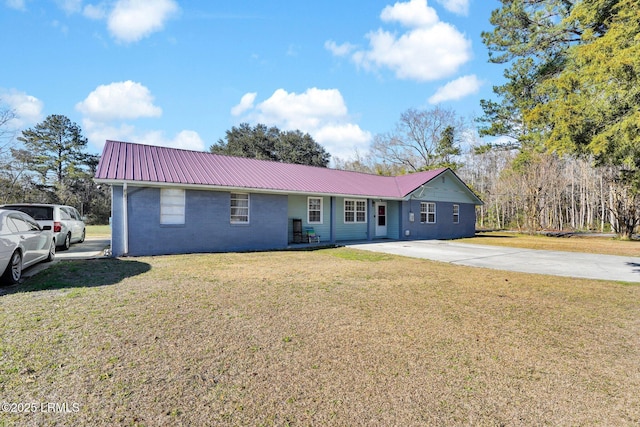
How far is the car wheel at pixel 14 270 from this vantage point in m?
6.33

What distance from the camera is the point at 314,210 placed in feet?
54.3

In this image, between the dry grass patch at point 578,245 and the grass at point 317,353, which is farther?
the dry grass patch at point 578,245

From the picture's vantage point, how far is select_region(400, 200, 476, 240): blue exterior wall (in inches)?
751

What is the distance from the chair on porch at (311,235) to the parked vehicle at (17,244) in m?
10.0

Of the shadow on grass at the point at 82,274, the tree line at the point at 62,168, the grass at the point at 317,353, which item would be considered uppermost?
the tree line at the point at 62,168

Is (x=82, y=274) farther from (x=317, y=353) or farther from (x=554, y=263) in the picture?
(x=554, y=263)

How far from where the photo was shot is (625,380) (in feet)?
10.3

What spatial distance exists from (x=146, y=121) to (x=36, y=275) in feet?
52.6

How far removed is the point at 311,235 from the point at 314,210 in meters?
1.40

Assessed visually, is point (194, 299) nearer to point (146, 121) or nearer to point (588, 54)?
point (588, 54)

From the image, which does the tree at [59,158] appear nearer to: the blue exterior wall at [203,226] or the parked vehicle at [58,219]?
the parked vehicle at [58,219]

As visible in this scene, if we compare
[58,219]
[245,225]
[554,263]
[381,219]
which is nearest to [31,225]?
[58,219]

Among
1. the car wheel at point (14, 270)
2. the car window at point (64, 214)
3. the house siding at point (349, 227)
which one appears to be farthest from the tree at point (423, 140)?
the car wheel at point (14, 270)

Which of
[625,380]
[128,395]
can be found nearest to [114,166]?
[128,395]
